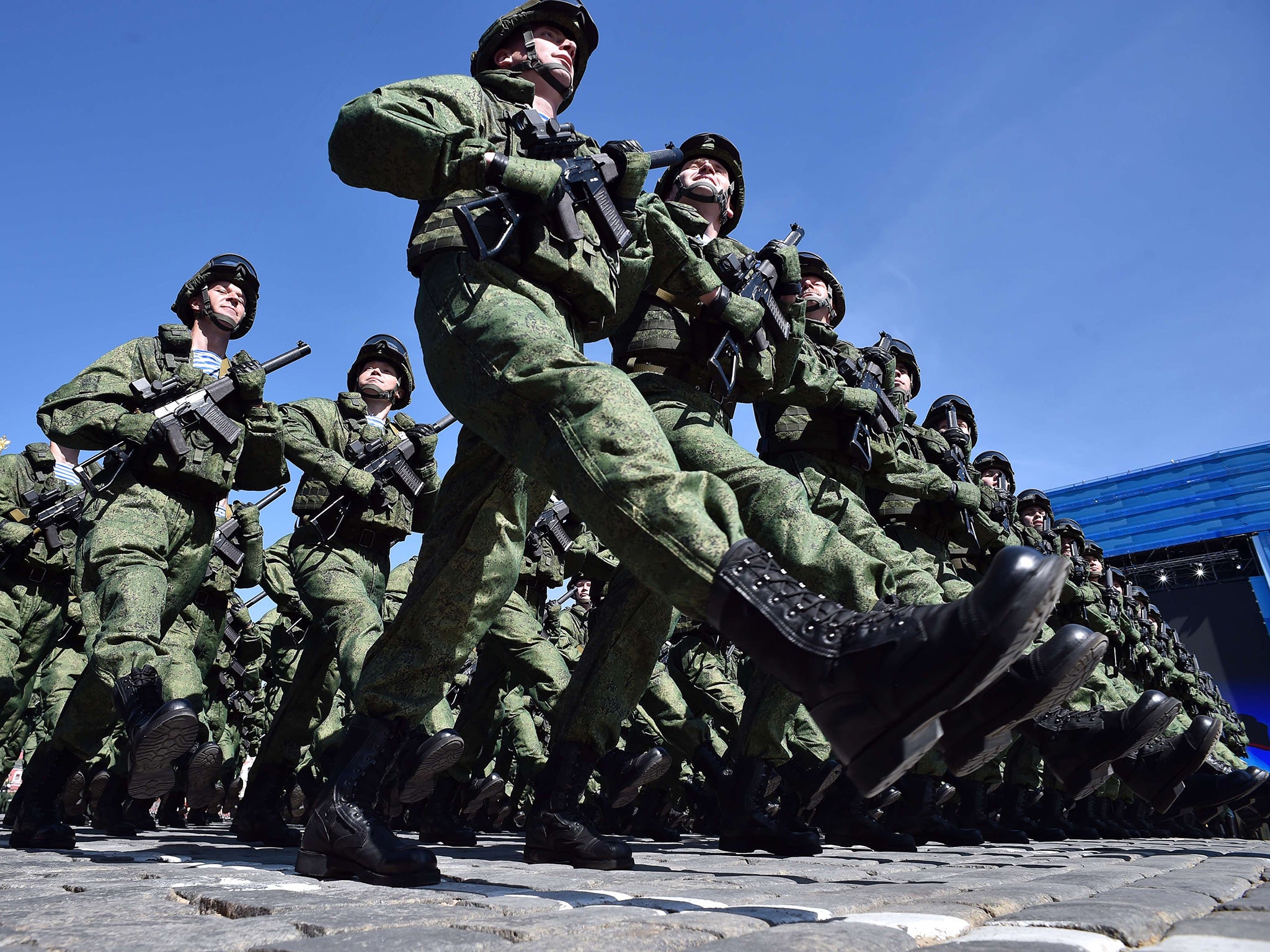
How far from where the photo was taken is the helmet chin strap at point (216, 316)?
16.8 feet

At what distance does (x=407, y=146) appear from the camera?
2781 millimetres

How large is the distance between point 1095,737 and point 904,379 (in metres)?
Answer: 5.31

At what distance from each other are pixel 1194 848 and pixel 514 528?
5753 mm

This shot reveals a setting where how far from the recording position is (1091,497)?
4584 centimetres

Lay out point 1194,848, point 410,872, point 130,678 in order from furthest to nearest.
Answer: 1. point 1194,848
2. point 130,678
3. point 410,872

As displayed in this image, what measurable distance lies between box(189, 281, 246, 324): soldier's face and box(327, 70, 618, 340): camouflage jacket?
8.18 feet

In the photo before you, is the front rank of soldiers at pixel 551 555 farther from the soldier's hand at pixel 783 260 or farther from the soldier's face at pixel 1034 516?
the soldier's face at pixel 1034 516

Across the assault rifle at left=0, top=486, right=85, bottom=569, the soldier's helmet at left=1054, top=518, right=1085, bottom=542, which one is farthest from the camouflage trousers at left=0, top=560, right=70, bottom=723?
the soldier's helmet at left=1054, top=518, right=1085, bottom=542

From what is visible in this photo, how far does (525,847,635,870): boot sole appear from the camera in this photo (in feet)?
10.4

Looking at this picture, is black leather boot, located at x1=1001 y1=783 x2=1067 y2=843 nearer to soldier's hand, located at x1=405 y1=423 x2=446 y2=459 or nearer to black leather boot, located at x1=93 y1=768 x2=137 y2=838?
soldier's hand, located at x1=405 y1=423 x2=446 y2=459

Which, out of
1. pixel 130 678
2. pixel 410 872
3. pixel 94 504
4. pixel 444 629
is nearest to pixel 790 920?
pixel 410 872

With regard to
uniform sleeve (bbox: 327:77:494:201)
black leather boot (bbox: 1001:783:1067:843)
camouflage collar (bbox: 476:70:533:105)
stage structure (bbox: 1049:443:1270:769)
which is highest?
stage structure (bbox: 1049:443:1270:769)

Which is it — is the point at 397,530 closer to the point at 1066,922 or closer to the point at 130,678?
the point at 130,678

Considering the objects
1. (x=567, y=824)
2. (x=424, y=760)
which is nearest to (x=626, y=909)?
(x=567, y=824)
